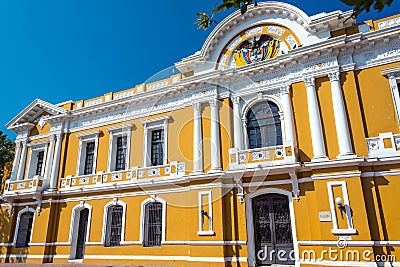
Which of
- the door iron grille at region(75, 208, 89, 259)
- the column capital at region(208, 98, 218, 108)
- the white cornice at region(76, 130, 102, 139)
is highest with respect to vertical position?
the column capital at region(208, 98, 218, 108)

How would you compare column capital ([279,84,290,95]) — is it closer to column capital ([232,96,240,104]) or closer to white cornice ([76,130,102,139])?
column capital ([232,96,240,104])

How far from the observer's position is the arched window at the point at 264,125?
11.8m

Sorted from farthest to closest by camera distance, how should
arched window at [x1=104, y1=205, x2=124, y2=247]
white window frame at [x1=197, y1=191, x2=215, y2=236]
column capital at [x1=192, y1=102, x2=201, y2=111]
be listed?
arched window at [x1=104, y1=205, x2=124, y2=247] → column capital at [x1=192, y1=102, x2=201, y2=111] → white window frame at [x1=197, y1=191, x2=215, y2=236]

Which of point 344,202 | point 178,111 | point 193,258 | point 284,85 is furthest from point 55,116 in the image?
point 344,202

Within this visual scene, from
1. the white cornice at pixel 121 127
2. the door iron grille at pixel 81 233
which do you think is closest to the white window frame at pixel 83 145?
the white cornice at pixel 121 127

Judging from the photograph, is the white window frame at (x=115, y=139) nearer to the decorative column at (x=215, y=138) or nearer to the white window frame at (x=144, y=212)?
the white window frame at (x=144, y=212)

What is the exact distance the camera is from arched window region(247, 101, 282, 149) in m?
11.8

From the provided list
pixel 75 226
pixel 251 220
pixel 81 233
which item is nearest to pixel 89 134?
pixel 75 226

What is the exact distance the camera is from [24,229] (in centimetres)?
1591

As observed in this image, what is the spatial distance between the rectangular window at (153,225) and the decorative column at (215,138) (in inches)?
131

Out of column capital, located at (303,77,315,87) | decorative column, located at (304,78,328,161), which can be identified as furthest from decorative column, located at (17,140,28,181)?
column capital, located at (303,77,315,87)

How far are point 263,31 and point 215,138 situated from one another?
527 centimetres

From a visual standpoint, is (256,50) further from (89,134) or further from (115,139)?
(89,134)

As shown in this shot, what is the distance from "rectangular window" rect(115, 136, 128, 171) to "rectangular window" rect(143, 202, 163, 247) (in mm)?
2879
